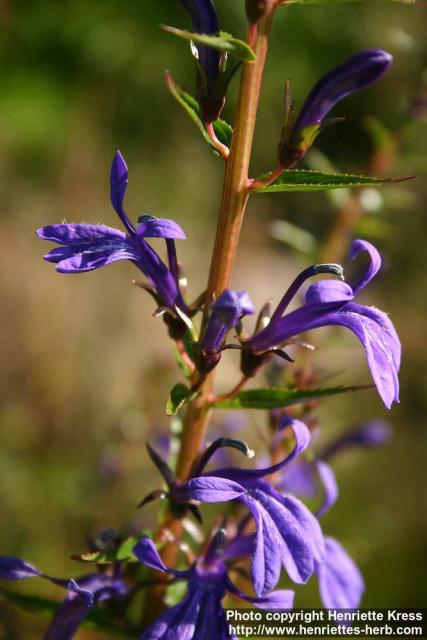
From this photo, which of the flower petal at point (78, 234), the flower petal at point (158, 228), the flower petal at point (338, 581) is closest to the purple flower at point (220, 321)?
the flower petal at point (158, 228)

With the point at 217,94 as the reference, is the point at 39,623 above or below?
below

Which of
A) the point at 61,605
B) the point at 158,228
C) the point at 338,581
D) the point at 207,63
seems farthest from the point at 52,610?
the point at 207,63

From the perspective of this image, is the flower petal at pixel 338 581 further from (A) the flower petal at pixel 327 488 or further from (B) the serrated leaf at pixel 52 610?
(B) the serrated leaf at pixel 52 610

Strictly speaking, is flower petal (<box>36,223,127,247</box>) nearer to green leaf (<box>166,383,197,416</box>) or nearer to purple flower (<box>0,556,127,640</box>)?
green leaf (<box>166,383,197,416</box>)

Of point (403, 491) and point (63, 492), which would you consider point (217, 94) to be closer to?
point (63, 492)

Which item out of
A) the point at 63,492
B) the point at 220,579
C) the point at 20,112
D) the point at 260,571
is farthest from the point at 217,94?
the point at 20,112
